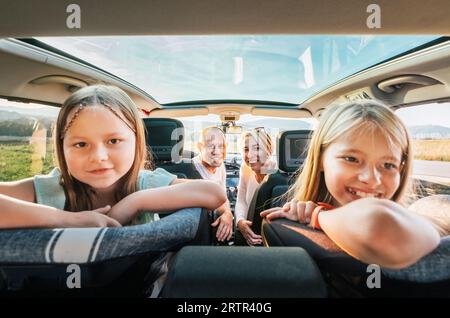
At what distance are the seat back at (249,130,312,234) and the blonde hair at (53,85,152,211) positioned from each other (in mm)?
787

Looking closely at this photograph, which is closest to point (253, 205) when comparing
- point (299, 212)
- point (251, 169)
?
point (251, 169)

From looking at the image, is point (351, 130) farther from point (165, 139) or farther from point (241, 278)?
point (165, 139)

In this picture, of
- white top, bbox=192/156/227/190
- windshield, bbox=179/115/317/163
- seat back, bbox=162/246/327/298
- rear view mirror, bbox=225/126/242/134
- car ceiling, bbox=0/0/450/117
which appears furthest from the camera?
rear view mirror, bbox=225/126/242/134

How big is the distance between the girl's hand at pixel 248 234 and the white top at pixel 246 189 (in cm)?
5

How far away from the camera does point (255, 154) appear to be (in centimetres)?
190

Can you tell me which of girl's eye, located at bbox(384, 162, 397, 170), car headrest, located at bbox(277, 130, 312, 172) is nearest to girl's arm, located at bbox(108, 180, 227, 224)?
girl's eye, located at bbox(384, 162, 397, 170)

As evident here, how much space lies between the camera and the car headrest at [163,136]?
1336mm

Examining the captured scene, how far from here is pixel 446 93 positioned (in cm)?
142

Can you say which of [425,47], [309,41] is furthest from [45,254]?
[425,47]

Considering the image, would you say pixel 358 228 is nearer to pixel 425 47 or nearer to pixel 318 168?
pixel 318 168

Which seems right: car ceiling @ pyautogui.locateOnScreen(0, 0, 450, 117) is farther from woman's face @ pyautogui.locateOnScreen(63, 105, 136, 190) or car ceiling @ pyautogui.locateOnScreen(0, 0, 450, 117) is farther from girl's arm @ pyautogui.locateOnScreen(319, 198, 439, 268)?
girl's arm @ pyautogui.locateOnScreen(319, 198, 439, 268)

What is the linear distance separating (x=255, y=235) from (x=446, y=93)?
1381 mm

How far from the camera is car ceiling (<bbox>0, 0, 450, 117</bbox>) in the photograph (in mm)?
985
